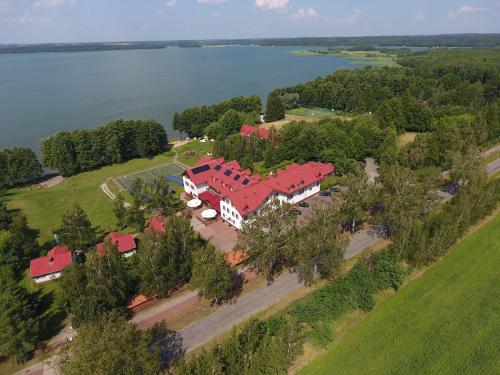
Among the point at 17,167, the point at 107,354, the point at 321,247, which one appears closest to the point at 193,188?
the point at 321,247

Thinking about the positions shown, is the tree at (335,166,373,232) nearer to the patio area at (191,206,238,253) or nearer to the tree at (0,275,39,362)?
the patio area at (191,206,238,253)

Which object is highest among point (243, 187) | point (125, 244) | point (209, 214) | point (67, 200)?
point (243, 187)

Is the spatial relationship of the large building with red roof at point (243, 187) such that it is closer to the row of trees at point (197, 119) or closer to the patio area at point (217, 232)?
the patio area at point (217, 232)

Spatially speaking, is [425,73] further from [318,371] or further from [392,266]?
[318,371]

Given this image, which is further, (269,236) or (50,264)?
(50,264)

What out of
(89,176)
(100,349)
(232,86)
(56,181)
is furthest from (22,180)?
(232,86)

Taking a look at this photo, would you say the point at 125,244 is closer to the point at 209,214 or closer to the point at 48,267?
the point at 48,267

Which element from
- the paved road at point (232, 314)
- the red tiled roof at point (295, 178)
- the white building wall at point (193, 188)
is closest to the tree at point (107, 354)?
the paved road at point (232, 314)
